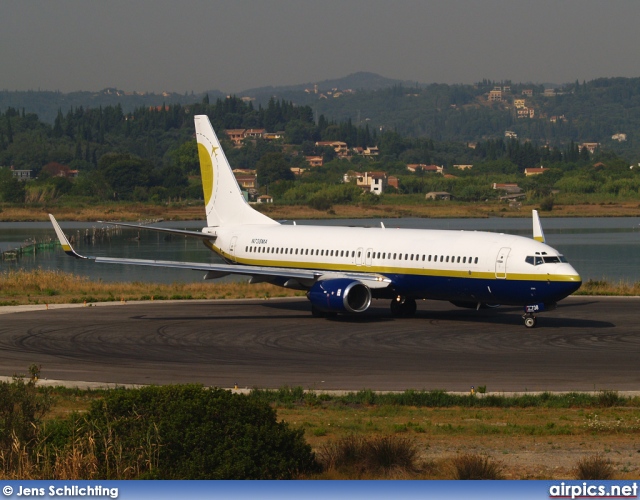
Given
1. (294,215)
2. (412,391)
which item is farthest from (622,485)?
(294,215)

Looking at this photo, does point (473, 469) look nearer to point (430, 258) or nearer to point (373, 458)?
point (373, 458)

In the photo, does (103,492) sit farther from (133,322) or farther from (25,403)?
(133,322)

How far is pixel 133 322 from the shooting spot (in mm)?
44375

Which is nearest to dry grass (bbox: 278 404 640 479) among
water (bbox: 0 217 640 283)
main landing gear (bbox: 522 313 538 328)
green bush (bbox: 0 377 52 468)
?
green bush (bbox: 0 377 52 468)

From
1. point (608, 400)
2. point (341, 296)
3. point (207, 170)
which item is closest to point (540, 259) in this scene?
point (341, 296)

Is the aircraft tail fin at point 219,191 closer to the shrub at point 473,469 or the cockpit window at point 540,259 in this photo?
the cockpit window at point 540,259

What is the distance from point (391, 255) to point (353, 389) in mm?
17223

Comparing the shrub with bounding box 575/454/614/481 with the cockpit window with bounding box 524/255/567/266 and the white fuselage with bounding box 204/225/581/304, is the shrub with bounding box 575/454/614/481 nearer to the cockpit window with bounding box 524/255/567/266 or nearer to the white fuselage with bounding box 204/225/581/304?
the white fuselage with bounding box 204/225/581/304

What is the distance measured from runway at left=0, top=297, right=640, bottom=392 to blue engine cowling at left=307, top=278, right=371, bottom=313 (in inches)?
29.4

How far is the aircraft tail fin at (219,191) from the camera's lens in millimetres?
55094

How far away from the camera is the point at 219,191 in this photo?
55.7m

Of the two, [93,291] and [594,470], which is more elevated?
[594,470]

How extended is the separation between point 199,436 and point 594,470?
6318mm

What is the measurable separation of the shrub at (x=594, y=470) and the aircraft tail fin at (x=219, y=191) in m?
37.8
